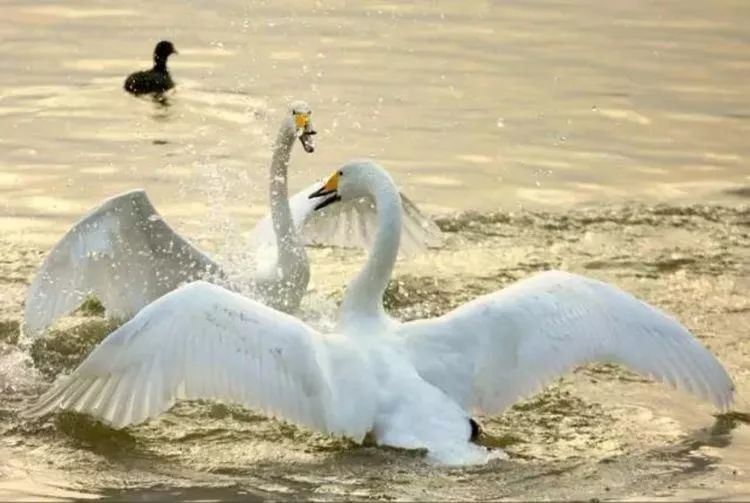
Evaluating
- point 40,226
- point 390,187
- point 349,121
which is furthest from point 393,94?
point 390,187

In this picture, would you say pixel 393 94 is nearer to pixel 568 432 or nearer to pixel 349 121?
pixel 349 121

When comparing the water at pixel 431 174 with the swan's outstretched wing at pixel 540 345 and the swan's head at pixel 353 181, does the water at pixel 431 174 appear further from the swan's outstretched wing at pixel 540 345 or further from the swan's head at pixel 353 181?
the swan's head at pixel 353 181

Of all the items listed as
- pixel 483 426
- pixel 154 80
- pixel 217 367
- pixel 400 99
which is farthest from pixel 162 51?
pixel 217 367

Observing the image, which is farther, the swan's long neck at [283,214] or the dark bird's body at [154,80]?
the dark bird's body at [154,80]

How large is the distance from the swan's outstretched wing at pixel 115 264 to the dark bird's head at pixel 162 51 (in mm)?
5908

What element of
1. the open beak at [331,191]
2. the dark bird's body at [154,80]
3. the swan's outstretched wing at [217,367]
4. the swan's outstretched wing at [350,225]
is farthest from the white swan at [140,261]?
the dark bird's body at [154,80]

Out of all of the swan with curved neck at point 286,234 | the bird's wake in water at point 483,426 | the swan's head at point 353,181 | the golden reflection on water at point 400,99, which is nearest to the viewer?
the bird's wake in water at point 483,426

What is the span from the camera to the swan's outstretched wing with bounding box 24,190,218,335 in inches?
438

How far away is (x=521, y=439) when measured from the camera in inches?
382

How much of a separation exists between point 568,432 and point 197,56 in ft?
31.3

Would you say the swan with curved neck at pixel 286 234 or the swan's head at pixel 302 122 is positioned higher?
the swan's head at pixel 302 122

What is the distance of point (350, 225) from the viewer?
1312 cm

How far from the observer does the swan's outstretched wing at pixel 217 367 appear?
907 cm

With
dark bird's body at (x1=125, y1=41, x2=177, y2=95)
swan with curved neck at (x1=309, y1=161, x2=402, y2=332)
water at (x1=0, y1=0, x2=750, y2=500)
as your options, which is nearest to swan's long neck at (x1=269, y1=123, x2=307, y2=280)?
water at (x1=0, y1=0, x2=750, y2=500)
